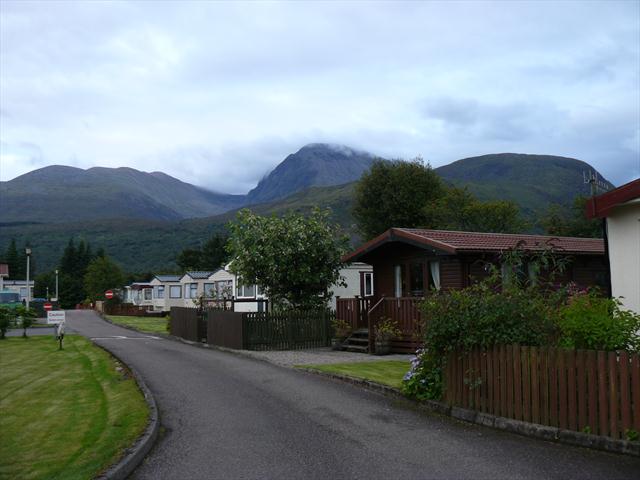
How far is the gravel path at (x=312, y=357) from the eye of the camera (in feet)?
57.5

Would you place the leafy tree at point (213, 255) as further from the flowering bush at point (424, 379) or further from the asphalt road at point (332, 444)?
the flowering bush at point (424, 379)

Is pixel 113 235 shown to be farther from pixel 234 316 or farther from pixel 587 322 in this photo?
pixel 587 322

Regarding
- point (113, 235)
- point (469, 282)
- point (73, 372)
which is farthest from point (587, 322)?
point (113, 235)

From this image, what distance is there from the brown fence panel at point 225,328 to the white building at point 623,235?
13314 millimetres

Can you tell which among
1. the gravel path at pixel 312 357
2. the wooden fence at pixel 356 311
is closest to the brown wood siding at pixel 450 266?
the wooden fence at pixel 356 311

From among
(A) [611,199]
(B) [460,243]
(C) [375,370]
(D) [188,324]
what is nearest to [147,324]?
(D) [188,324]

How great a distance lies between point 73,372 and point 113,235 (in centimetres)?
17802

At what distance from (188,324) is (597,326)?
21.6 m

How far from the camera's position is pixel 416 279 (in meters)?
20.9

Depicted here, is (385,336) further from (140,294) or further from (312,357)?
(140,294)

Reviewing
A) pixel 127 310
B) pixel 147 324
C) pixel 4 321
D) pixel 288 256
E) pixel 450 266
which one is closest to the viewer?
pixel 450 266

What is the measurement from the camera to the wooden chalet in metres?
18.8

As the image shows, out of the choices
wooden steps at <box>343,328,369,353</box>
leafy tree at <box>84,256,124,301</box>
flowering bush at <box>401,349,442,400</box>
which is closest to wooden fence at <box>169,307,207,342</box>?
wooden steps at <box>343,328,369,353</box>

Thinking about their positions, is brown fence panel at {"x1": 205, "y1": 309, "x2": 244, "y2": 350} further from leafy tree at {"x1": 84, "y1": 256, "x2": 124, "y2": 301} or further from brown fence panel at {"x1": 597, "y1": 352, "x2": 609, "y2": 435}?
leafy tree at {"x1": 84, "y1": 256, "x2": 124, "y2": 301}
